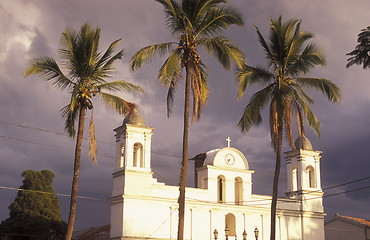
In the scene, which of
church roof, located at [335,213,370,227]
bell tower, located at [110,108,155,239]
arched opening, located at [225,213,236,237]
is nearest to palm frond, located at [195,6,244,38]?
bell tower, located at [110,108,155,239]

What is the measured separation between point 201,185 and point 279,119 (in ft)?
62.9

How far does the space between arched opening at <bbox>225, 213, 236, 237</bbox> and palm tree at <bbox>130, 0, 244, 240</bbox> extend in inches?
936

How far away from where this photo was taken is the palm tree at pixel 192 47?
2588 centimetres

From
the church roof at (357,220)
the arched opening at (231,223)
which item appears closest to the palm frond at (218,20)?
the arched opening at (231,223)

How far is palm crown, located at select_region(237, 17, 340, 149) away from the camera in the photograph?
30.7 meters

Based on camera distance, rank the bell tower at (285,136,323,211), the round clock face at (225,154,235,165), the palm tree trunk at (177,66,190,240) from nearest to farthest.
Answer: the palm tree trunk at (177,66,190,240) < the round clock face at (225,154,235,165) < the bell tower at (285,136,323,211)

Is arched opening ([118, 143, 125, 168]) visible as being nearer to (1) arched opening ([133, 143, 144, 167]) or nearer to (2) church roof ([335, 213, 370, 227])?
(1) arched opening ([133, 143, 144, 167])

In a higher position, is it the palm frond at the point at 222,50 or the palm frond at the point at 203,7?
the palm frond at the point at 203,7

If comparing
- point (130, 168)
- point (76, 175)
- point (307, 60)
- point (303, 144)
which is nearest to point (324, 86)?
point (307, 60)

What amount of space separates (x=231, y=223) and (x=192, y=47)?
1011 inches

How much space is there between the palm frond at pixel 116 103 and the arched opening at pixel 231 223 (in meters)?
25.5

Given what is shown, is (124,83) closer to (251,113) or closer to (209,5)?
(209,5)

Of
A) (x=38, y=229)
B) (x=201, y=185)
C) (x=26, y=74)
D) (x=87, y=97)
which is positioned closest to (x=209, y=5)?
(x=87, y=97)

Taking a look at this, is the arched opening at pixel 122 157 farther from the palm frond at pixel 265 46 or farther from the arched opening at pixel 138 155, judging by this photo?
the palm frond at pixel 265 46
